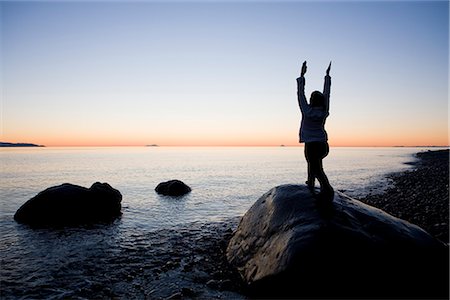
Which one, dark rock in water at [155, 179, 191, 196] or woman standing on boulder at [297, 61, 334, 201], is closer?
woman standing on boulder at [297, 61, 334, 201]

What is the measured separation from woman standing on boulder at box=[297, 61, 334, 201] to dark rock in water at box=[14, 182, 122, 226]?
41.3 feet

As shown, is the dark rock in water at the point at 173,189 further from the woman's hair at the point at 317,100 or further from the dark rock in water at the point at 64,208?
the woman's hair at the point at 317,100

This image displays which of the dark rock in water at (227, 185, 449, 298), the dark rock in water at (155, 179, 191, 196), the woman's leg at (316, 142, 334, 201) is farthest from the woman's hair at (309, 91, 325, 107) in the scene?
the dark rock in water at (155, 179, 191, 196)

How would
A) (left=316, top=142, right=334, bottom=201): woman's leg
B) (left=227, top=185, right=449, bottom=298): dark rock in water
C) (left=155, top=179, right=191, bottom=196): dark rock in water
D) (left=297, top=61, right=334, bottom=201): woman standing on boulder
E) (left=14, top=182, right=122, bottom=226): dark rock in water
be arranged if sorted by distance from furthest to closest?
(left=155, top=179, right=191, bottom=196): dark rock in water, (left=14, top=182, right=122, bottom=226): dark rock in water, (left=316, top=142, right=334, bottom=201): woman's leg, (left=297, top=61, right=334, bottom=201): woman standing on boulder, (left=227, top=185, right=449, bottom=298): dark rock in water

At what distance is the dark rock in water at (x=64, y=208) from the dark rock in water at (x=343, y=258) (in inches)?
451

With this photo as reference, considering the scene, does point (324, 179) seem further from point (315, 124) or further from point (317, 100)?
point (317, 100)

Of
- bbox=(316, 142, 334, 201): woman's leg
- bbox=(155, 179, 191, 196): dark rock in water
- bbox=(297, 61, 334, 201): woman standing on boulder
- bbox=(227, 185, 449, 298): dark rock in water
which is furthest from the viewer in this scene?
bbox=(155, 179, 191, 196): dark rock in water

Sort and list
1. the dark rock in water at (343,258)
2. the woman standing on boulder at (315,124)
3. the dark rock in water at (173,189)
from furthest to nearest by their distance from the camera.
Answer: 1. the dark rock in water at (173,189)
2. the woman standing on boulder at (315,124)
3. the dark rock in water at (343,258)

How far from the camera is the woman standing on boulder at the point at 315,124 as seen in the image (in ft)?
23.9

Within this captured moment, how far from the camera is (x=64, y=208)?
1496cm

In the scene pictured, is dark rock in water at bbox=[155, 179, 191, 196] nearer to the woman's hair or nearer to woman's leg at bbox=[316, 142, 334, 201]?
woman's leg at bbox=[316, 142, 334, 201]

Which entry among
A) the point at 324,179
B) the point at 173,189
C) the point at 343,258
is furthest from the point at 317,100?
the point at 173,189

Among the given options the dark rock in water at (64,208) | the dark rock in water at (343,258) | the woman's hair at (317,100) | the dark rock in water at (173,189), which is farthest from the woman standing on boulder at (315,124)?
the dark rock in water at (173,189)

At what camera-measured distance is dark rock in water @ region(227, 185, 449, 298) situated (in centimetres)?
516
